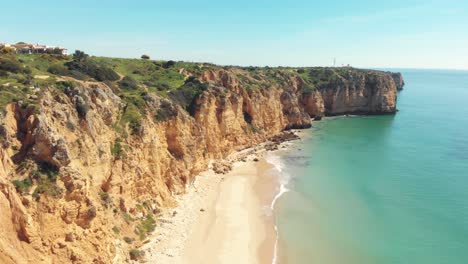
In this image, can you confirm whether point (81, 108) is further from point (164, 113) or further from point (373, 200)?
point (373, 200)

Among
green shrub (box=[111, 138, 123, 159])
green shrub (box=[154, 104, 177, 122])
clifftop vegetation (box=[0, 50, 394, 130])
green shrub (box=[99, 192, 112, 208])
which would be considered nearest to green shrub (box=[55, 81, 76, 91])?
clifftop vegetation (box=[0, 50, 394, 130])

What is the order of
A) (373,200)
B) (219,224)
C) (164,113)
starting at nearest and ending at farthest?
(219,224)
(164,113)
(373,200)

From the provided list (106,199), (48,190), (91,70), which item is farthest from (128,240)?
(91,70)

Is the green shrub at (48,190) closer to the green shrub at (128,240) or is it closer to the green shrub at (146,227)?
the green shrub at (128,240)

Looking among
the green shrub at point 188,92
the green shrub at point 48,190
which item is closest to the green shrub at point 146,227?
the green shrub at point 48,190

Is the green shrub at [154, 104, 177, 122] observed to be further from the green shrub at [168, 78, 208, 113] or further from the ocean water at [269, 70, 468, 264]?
the ocean water at [269, 70, 468, 264]
